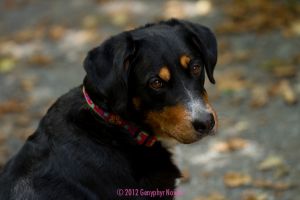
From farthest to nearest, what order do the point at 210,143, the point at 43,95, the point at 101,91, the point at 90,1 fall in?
the point at 90,1, the point at 43,95, the point at 210,143, the point at 101,91

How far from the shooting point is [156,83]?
13.1 ft

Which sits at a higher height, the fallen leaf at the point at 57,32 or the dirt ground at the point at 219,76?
the fallen leaf at the point at 57,32

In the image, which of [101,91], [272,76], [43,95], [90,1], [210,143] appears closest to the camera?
[101,91]

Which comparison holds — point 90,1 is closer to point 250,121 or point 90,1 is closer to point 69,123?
point 250,121

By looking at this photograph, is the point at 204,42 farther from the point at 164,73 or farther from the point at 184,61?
the point at 164,73

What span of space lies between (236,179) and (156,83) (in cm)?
216

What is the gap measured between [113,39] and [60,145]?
85 centimetres

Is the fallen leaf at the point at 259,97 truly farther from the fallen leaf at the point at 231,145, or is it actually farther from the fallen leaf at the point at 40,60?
the fallen leaf at the point at 40,60

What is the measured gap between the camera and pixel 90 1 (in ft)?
35.2

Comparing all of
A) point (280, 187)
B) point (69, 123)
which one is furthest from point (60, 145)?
point (280, 187)

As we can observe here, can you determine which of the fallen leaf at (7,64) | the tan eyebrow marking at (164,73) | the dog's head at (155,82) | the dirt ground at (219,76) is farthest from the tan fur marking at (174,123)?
the fallen leaf at (7,64)

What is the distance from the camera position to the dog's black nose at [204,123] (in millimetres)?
3918

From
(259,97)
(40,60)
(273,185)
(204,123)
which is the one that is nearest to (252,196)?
(273,185)

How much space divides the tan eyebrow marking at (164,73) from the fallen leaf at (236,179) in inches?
83.4
